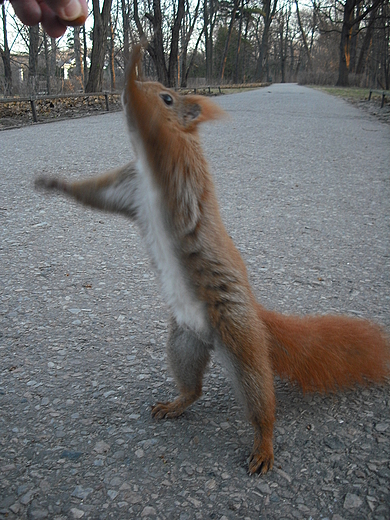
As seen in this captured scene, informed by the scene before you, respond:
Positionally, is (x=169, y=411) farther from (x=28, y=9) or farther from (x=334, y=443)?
(x=28, y=9)

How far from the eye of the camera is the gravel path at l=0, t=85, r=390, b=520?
1.76 meters

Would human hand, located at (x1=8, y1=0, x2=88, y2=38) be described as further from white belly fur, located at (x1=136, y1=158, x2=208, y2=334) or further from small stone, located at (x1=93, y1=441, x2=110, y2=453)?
small stone, located at (x1=93, y1=441, x2=110, y2=453)

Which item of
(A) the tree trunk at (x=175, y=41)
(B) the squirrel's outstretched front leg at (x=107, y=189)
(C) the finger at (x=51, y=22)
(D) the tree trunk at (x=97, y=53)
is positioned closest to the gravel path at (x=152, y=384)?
(B) the squirrel's outstretched front leg at (x=107, y=189)

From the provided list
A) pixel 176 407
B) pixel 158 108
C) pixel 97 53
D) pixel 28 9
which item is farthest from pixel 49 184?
pixel 97 53

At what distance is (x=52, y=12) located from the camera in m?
1.93

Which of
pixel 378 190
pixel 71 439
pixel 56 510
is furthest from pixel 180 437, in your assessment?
pixel 378 190

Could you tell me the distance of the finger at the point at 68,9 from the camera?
1.88m

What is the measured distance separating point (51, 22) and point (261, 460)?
1.91 m

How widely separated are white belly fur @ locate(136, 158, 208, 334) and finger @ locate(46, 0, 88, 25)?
0.60 meters

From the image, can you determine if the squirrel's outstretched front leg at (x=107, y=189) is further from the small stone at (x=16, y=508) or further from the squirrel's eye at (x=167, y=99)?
the small stone at (x=16, y=508)

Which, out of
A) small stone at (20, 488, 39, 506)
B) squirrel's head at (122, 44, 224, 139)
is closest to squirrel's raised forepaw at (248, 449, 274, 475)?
small stone at (20, 488, 39, 506)

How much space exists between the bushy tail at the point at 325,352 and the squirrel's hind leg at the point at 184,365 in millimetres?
308

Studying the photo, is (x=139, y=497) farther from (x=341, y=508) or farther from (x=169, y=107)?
(x=169, y=107)

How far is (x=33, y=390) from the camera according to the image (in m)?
2.36
